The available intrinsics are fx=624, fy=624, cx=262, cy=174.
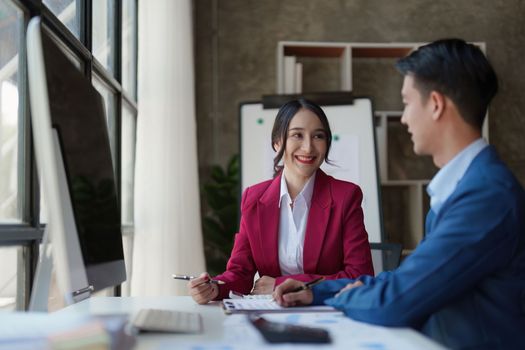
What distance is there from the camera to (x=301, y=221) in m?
1.95

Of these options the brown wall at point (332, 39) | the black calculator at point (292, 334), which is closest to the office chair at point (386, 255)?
the black calculator at point (292, 334)

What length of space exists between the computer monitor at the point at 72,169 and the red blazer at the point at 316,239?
20.5 inches

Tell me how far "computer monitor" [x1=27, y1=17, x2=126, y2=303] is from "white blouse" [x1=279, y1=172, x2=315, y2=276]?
587mm

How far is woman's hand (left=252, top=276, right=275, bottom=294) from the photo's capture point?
5.67ft

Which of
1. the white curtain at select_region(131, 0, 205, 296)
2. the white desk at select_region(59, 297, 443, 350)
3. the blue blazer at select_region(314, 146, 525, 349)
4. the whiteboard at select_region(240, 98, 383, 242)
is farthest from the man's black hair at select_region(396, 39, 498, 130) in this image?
the white curtain at select_region(131, 0, 205, 296)

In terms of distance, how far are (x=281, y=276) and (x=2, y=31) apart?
3.59 feet

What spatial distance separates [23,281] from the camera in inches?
73.7

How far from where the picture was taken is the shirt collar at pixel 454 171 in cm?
118

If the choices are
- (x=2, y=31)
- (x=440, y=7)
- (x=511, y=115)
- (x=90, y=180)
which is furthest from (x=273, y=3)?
(x=90, y=180)

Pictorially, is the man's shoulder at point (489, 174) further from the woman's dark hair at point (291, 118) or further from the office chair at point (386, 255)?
the office chair at point (386, 255)

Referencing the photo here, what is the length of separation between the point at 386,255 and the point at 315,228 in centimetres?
81

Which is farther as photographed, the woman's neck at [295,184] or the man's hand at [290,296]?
the woman's neck at [295,184]

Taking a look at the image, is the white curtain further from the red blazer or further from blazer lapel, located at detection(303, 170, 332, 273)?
blazer lapel, located at detection(303, 170, 332, 273)

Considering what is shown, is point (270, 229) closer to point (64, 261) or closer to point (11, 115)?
point (11, 115)
